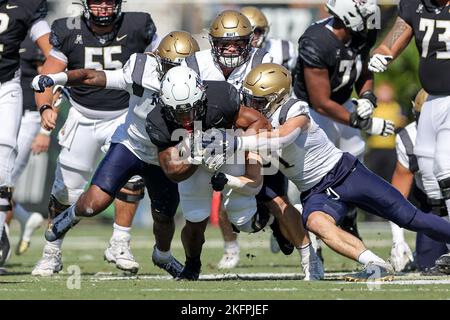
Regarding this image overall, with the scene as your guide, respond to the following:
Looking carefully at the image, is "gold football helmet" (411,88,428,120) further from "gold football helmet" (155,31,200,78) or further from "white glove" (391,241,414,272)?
"gold football helmet" (155,31,200,78)

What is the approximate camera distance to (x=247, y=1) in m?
14.8

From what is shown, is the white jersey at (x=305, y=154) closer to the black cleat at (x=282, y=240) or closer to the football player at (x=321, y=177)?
the football player at (x=321, y=177)

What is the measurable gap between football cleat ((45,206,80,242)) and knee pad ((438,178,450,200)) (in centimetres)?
246

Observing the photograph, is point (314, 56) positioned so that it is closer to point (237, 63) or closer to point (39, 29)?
point (237, 63)

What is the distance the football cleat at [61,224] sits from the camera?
7914mm

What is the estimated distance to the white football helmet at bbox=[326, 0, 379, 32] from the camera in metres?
8.56

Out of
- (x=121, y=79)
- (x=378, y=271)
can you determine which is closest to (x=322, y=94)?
(x=121, y=79)

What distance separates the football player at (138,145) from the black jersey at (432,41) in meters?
1.57

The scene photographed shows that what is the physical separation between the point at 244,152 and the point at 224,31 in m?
0.97

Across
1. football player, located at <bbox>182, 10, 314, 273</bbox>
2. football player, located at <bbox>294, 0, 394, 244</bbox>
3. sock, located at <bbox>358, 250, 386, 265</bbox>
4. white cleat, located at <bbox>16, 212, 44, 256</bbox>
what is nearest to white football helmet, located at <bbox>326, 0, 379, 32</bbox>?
football player, located at <bbox>294, 0, 394, 244</bbox>

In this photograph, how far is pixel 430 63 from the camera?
7980mm

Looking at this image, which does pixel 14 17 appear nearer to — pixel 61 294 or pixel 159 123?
pixel 159 123

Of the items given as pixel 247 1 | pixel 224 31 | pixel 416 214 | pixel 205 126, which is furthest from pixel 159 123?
pixel 247 1

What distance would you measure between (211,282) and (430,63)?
219 centimetres
